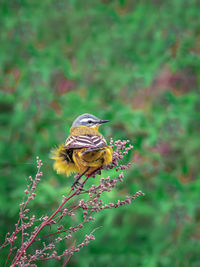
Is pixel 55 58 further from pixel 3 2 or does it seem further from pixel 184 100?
pixel 184 100

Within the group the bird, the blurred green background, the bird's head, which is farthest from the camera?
the blurred green background

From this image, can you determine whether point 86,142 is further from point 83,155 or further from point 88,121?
point 88,121

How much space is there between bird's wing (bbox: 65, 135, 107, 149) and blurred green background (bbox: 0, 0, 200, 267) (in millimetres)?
1909

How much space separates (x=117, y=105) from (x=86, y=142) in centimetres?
285

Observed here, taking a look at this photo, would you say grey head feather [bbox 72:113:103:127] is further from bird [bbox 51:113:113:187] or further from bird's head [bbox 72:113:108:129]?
bird [bbox 51:113:113:187]

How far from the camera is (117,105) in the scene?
4.90 metres

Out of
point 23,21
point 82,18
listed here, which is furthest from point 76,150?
point 82,18

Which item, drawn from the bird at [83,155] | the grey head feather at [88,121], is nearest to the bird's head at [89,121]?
the grey head feather at [88,121]

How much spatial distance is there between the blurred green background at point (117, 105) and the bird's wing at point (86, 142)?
191 cm

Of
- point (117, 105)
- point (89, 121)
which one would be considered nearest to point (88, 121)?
point (89, 121)

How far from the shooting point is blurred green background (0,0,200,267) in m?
4.58

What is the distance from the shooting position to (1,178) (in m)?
4.59

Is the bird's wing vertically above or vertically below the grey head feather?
below

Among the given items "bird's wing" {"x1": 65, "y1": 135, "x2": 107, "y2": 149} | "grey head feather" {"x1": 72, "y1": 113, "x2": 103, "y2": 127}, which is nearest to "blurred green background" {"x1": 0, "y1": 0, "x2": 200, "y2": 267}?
"grey head feather" {"x1": 72, "y1": 113, "x2": 103, "y2": 127}
